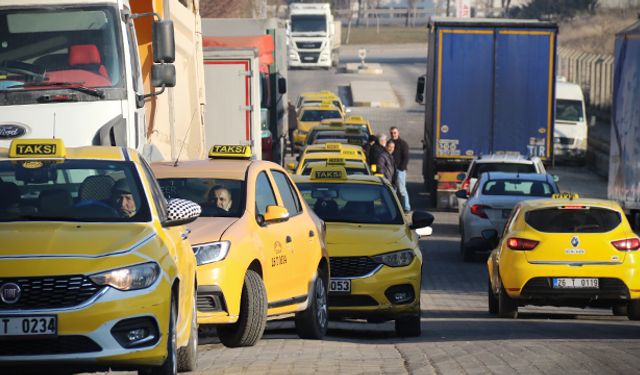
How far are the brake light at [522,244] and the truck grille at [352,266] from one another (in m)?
2.32

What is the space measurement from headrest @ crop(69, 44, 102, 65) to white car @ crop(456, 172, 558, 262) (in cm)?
1011

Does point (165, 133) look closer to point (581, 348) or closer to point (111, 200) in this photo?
point (581, 348)

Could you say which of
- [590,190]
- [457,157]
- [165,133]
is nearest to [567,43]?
[590,190]

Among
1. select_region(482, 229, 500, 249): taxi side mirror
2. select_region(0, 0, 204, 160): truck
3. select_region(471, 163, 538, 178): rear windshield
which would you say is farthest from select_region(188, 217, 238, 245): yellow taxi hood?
select_region(471, 163, 538, 178): rear windshield

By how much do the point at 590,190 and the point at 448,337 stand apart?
25.6 metres

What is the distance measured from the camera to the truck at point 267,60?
125ft

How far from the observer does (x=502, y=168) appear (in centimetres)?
2889

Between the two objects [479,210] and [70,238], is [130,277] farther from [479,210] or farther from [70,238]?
[479,210]

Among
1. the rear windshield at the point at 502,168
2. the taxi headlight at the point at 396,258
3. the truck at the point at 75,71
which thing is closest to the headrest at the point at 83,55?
the truck at the point at 75,71

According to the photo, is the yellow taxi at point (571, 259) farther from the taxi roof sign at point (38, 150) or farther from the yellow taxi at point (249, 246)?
the taxi roof sign at point (38, 150)

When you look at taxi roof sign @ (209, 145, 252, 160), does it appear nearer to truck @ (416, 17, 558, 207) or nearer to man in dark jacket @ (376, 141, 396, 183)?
man in dark jacket @ (376, 141, 396, 183)

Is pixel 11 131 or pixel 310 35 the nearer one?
pixel 11 131

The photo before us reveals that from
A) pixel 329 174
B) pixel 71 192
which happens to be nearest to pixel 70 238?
pixel 71 192

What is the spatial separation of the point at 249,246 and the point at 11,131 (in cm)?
312
